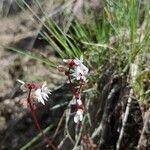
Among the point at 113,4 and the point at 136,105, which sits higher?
the point at 113,4

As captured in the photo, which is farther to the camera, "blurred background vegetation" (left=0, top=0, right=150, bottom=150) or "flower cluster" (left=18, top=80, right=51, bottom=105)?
"blurred background vegetation" (left=0, top=0, right=150, bottom=150)

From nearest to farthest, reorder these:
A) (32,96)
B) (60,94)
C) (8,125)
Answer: (32,96) < (60,94) < (8,125)

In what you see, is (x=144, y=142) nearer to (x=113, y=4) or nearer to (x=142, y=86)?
(x=142, y=86)

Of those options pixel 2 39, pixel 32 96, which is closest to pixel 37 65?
pixel 2 39

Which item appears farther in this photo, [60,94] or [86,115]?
[60,94]

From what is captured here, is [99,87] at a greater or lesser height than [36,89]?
lesser

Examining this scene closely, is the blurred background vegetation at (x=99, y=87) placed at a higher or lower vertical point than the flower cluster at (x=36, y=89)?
lower

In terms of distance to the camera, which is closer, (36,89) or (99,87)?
(36,89)

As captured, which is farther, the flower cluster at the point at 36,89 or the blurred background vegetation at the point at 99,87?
the blurred background vegetation at the point at 99,87

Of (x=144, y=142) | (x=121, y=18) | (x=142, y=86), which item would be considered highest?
(x=121, y=18)

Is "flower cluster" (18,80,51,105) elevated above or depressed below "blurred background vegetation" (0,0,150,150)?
above

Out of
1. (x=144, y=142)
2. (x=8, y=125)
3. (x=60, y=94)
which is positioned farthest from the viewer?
(x=8, y=125)
